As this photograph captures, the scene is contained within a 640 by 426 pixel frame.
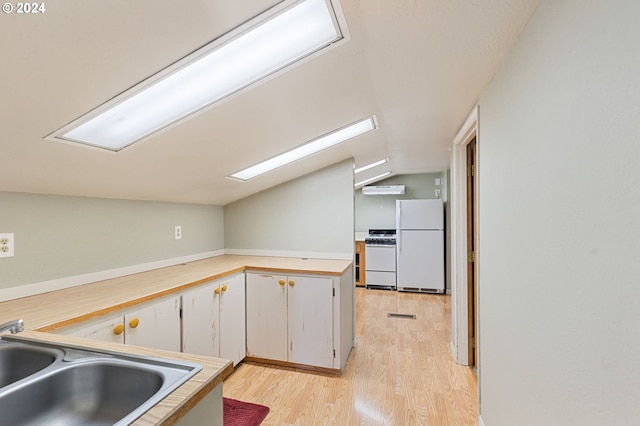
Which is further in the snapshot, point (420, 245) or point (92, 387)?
point (420, 245)

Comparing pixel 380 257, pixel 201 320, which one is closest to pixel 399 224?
pixel 380 257

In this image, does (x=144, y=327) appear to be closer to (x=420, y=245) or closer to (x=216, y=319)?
(x=216, y=319)

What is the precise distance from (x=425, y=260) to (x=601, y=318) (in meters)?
4.28

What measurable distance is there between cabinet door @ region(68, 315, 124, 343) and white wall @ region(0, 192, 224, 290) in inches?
22.6

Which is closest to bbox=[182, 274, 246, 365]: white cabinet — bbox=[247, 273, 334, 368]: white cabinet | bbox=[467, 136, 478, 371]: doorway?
bbox=[247, 273, 334, 368]: white cabinet

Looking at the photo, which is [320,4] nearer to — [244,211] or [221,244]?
[244,211]

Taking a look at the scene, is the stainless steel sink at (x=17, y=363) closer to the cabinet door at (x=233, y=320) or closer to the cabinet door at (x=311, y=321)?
the cabinet door at (x=233, y=320)

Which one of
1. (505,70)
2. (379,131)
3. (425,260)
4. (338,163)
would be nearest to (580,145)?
(505,70)

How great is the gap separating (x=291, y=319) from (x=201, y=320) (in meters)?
0.73

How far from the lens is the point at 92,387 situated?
860mm

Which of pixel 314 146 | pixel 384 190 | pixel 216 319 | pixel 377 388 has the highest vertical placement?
pixel 314 146

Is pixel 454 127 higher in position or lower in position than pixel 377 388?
higher

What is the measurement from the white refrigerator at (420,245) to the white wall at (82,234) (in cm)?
335

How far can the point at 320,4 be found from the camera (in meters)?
1.07
